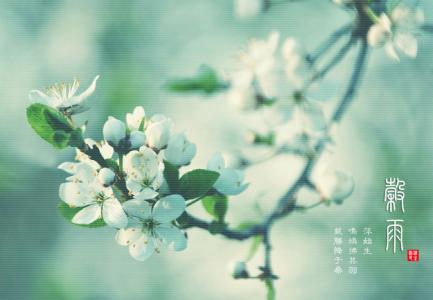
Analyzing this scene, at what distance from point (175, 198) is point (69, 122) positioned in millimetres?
191

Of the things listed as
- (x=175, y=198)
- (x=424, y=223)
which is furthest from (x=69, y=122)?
(x=424, y=223)

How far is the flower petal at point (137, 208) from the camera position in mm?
992

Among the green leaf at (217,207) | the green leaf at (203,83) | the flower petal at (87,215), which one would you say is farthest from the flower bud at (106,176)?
the green leaf at (203,83)

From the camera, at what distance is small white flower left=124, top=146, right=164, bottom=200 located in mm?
978

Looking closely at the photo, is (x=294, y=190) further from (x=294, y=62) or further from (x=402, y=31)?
(x=402, y=31)

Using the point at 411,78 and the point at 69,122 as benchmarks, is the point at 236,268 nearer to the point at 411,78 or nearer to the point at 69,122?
the point at 69,122

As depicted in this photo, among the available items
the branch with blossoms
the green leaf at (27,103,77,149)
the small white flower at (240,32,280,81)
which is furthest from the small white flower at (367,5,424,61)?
the green leaf at (27,103,77,149)

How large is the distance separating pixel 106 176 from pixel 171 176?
10cm

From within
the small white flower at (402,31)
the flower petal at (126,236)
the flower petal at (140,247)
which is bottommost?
the flower petal at (140,247)

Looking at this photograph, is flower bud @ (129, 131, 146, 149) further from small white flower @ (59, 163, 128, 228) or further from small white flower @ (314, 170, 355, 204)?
small white flower @ (314, 170, 355, 204)

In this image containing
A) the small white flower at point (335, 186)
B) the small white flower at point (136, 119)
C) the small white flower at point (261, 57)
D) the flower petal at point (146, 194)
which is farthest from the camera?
the small white flower at point (261, 57)

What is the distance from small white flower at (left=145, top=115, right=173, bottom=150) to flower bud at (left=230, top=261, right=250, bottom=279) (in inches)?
16.2

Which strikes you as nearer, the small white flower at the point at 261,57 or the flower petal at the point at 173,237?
the flower petal at the point at 173,237

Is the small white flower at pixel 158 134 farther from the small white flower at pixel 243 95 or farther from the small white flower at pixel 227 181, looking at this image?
the small white flower at pixel 243 95
